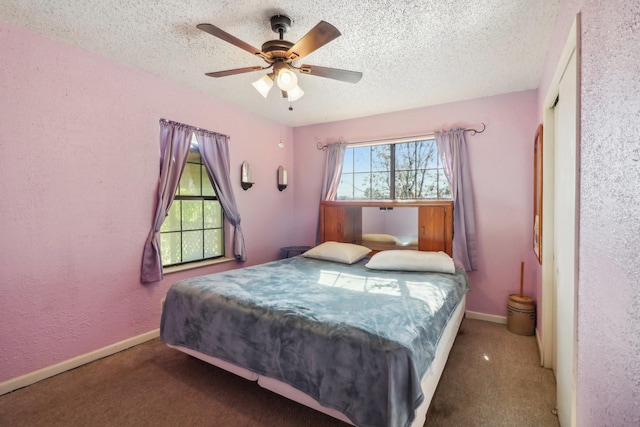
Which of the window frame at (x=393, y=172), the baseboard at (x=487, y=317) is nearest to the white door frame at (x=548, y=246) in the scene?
the baseboard at (x=487, y=317)

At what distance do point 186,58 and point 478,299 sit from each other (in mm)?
3892

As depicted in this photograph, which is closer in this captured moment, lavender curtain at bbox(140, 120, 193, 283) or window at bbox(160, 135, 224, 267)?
lavender curtain at bbox(140, 120, 193, 283)

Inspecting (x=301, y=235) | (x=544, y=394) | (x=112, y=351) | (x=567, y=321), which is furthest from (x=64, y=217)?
(x=544, y=394)

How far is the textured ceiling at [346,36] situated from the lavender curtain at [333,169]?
1122mm

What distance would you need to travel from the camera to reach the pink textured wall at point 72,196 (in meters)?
2.12

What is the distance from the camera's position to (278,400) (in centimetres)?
199

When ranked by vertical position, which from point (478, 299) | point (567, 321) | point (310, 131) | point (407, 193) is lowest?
point (478, 299)

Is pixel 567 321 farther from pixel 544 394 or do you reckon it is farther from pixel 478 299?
pixel 478 299

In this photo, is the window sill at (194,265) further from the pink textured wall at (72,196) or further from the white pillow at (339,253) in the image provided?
the white pillow at (339,253)

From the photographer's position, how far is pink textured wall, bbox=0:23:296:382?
2115mm

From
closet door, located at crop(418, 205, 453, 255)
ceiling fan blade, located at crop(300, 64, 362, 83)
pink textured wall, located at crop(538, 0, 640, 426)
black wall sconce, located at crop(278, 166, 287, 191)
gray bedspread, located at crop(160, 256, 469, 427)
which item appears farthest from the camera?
black wall sconce, located at crop(278, 166, 287, 191)

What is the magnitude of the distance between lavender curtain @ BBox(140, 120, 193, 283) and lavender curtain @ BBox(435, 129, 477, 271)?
2.97 metres

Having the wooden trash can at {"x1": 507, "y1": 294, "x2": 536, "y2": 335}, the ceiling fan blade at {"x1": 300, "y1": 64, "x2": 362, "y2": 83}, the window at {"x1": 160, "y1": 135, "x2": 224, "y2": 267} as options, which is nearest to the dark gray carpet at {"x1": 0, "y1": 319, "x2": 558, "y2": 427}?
the wooden trash can at {"x1": 507, "y1": 294, "x2": 536, "y2": 335}

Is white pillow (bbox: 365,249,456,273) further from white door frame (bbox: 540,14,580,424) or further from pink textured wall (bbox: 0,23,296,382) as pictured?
pink textured wall (bbox: 0,23,296,382)
